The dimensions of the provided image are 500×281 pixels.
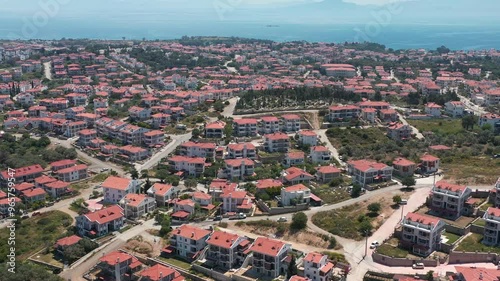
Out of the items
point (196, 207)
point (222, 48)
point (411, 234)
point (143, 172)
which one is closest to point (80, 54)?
point (222, 48)

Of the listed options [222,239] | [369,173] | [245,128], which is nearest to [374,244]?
[222,239]

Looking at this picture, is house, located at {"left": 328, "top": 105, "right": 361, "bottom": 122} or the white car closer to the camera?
the white car

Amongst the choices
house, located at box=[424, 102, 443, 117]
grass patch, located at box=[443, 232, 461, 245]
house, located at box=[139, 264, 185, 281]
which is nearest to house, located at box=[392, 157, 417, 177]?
grass patch, located at box=[443, 232, 461, 245]

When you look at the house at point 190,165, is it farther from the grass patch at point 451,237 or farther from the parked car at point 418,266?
the parked car at point 418,266

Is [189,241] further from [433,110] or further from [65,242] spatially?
[433,110]

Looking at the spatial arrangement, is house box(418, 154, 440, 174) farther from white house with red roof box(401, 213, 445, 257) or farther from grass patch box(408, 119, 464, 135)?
grass patch box(408, 119, 464, 135)

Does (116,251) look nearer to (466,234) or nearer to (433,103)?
(466,234)

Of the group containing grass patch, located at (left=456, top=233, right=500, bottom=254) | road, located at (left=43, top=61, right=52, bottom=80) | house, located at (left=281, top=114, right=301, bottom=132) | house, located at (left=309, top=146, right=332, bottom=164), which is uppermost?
road, located at (left=43, top=61, right=52, bottom=80)
